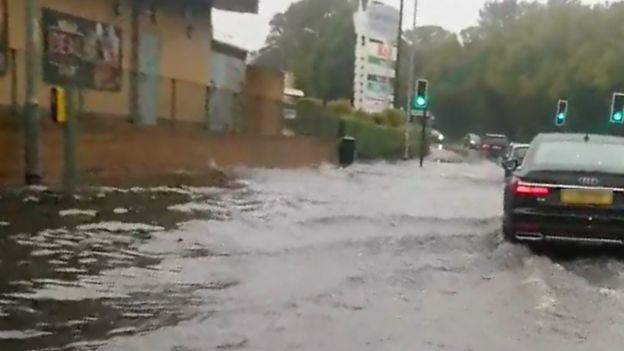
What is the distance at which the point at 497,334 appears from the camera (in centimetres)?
745

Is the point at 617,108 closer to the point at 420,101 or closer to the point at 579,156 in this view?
the point at 420,101

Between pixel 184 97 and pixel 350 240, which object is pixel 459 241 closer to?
pixel 350 240

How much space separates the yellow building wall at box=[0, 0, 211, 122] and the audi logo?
925 cm

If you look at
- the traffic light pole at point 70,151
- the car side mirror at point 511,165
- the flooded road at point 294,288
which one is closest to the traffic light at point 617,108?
the flooded road at point 294,288

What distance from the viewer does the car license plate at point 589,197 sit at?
1130 centimetres

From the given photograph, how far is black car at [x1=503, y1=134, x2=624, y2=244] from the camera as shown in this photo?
11305 mm

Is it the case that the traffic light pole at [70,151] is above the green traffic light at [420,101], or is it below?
below

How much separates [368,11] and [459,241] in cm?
5440

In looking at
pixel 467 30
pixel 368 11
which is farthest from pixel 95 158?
pixel 467 30

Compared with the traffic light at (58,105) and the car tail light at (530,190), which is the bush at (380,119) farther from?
the car tail light at (530,190)

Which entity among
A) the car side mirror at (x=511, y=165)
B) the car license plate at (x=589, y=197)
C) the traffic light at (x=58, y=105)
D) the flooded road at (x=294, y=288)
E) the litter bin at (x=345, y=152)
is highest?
the traffic light at (x=58, y=105)

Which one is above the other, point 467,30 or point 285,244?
point 467,30

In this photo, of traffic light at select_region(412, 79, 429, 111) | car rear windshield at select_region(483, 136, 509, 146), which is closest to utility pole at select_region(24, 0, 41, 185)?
traffic light at select_region(412, 79, 429, 111)

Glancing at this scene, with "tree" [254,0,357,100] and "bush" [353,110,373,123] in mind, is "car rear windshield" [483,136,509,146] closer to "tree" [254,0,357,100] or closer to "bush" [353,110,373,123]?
"bush" [353,110,373,123]
